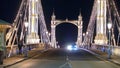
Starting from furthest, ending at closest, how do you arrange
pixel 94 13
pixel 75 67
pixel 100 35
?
1. pixel 94 13
2. pixel 100 35
3. pixel 75 67

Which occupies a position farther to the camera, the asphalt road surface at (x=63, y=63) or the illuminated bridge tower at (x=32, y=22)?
the illuminated bridge tower at (x=32, y=22)

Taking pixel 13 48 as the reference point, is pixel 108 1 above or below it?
above

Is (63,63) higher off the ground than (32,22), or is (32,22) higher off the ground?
(32,22)

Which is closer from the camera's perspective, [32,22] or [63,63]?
[63,63]

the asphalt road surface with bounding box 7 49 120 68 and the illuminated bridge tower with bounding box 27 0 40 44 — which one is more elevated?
the illuminated bridge tower with bounding box 27 0 40 44

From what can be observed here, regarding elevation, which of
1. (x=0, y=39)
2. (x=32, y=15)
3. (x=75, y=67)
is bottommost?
(x=75, y=67)

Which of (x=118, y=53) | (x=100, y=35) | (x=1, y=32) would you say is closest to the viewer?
(x=1, y=32)

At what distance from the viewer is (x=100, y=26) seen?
230 ft

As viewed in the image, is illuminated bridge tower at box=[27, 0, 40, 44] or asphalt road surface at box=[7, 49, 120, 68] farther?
illuminated bridge tower at box=[27, 0, 40, 44]

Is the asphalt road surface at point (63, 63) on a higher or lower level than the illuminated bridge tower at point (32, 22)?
lower

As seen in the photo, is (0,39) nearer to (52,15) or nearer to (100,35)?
Answer: (100,35)

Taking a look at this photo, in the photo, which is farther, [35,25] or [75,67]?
[35,25]

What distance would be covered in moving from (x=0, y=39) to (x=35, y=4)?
118 ft

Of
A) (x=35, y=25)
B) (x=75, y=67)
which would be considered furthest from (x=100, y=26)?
(x=75, y=67)
